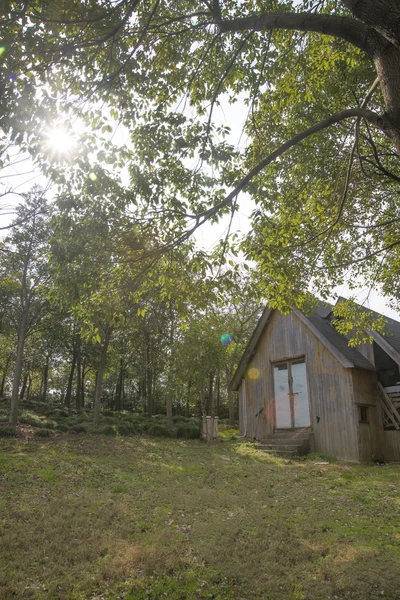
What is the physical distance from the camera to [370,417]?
49.0ft

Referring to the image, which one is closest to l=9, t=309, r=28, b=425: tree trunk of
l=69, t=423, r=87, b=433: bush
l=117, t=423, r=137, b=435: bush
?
l=69, t=423, r=87, b=433: bush

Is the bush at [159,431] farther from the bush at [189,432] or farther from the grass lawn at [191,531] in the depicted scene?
the grass lawn at [191,531]

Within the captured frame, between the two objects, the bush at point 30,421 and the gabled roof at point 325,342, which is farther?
the bush at point 30,421

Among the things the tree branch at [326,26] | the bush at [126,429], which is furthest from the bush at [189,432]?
the tree branch at [326,26]

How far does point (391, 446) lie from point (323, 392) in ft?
10.4

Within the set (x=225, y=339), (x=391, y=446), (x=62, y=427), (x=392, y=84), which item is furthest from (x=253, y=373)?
(x=392, y=84)

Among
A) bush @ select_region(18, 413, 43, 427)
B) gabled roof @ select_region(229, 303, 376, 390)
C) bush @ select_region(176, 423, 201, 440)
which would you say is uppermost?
gabled roof @ select_region(229, 303, 376, 390)

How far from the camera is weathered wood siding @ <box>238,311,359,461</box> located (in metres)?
14.5

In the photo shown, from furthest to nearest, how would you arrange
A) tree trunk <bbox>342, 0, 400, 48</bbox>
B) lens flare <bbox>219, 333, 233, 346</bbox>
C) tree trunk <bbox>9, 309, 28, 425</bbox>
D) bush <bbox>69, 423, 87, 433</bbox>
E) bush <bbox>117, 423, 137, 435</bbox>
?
lens flare <bbox>219, 333, 233, 346</bbox>
bush <bbox>117, 423, 137, 435</bbox>
bush <bbox>69, 423, 87, 433</bbox>
tree trunk <bbox>9, 309, 28, 425</bbox>
tree trunk <bbox>342, 0, 400, 48</bbox>

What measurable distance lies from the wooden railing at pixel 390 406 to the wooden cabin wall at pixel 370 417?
186mm

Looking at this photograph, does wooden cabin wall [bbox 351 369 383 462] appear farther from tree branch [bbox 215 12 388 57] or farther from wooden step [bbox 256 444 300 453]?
tree branch [bbox 215 12 388 57]

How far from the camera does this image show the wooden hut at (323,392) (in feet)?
47.6

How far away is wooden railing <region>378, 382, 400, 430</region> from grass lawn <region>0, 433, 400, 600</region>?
3.48 m

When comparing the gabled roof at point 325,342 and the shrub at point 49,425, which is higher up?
the gabled roof at point 325,342
